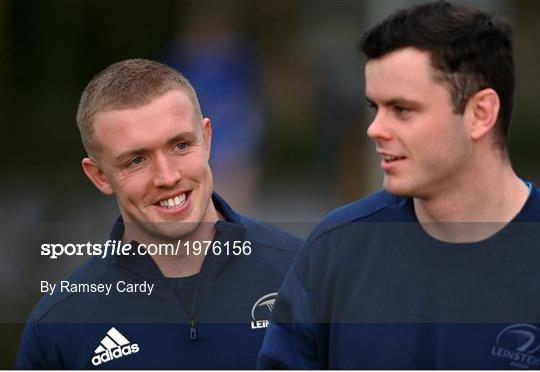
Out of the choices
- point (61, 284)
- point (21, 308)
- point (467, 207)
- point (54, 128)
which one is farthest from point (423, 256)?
point (54, 128)

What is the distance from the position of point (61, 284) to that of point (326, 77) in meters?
3.93

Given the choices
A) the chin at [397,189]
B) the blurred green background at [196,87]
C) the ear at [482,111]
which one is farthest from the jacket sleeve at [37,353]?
the ear at [482,111]

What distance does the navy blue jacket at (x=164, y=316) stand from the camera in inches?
103

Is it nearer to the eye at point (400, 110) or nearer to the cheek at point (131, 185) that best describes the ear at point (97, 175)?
the cheek at point (131, 185)

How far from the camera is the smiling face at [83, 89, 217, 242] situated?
8.71 ft

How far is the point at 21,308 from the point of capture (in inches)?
134

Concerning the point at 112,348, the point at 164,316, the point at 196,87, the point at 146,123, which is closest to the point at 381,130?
the point at 146,123

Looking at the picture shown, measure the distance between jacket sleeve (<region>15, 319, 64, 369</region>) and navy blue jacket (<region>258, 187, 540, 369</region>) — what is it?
56 centimetres

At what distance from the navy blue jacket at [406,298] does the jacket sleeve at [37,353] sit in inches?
21.9

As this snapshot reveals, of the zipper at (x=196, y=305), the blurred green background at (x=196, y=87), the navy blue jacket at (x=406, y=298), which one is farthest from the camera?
the blurred green background at (x=196, y=87)

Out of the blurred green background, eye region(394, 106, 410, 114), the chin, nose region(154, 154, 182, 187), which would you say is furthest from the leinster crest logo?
the blurred green background

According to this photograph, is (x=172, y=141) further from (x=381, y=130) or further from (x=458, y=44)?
(x=458, y=44)

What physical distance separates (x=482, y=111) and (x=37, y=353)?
127 centimetres

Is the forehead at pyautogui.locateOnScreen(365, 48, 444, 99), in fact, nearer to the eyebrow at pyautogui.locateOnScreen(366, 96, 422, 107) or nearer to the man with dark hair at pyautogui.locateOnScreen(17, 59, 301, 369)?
the eyebrow at pyautogui.locateOnScreen(366, 96, 422, 107)
